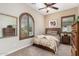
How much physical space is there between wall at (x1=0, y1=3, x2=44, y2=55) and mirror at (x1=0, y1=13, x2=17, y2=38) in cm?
10

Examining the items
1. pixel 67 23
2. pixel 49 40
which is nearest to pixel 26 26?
pixel 67 23

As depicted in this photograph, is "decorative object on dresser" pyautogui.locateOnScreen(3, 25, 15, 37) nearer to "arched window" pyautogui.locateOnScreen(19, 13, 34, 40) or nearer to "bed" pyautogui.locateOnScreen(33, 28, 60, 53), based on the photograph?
"arched window" pyautogui.locateOnScreen(19, 13, 34, 40)

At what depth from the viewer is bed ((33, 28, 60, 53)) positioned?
1.79m

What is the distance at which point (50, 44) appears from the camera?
255cm

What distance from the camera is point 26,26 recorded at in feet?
5.37

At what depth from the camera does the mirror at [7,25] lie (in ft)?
4.64

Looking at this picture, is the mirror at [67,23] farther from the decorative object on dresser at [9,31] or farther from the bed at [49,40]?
the decorative object on dresser at [9,31]

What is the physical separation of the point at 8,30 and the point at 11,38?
0.22 m

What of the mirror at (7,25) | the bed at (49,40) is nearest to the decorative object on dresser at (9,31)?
the mirror at (7,25)

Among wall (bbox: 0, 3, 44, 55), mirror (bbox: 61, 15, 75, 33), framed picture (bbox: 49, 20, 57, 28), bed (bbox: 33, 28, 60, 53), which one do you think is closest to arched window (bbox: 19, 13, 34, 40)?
wall (bbox: 0, 3, 44, 55)

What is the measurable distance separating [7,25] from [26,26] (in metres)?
0.40

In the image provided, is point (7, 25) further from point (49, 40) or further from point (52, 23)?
point (49, 40)

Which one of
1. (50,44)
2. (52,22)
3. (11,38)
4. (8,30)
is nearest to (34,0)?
(52,22)

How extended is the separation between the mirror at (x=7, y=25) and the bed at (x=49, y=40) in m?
0.54
